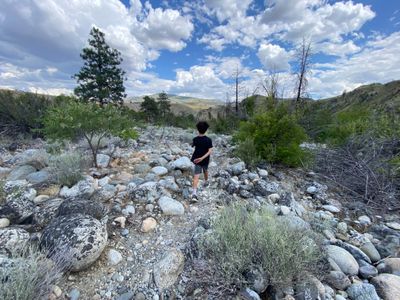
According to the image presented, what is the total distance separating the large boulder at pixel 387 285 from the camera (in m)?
2.32

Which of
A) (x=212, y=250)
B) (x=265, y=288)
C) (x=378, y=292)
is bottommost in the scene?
(x=378, y=292)

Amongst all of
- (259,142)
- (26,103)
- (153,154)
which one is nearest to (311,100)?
(259,142)

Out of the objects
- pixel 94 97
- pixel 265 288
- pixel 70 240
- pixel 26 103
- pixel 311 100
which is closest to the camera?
pixel 265 288

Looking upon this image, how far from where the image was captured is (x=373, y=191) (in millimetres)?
4926

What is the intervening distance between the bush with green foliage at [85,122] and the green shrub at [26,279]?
12.3 ft

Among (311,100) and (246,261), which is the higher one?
(311,100)

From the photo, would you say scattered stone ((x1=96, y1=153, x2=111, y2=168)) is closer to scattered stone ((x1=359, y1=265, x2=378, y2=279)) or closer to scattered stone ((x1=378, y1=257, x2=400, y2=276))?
scattered stone ((x1=359, y1=265, x2=378, y2=279))

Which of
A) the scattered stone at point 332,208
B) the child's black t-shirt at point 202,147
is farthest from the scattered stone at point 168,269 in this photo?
the scattered stone at point 332,208

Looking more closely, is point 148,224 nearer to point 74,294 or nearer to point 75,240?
point 75,240

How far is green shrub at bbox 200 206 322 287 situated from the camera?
2.25m

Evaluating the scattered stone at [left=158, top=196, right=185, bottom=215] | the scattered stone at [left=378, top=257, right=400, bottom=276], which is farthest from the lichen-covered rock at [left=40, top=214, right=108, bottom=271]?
the scattered stone at [left=378, top=257, right=400, bottom=276]

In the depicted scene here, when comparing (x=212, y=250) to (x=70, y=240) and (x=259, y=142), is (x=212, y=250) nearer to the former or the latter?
(x=70, y=240)

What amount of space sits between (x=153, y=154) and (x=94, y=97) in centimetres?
1294

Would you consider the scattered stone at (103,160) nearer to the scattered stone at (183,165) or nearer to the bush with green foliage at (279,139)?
the scattered stone at (183,165)
